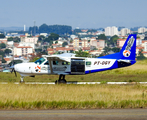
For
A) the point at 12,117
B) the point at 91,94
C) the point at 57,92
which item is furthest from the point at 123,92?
the point at 12,117

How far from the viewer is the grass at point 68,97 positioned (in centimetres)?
1362

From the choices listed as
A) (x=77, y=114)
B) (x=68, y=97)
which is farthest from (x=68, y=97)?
(x=77, y=114)

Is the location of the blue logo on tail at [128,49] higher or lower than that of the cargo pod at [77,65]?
higher

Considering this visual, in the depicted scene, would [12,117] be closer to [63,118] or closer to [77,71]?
[63,118]

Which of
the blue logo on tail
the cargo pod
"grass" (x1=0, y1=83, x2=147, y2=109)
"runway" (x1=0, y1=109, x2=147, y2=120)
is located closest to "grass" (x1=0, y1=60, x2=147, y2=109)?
"grass" (x1=0, y1=83, x2=147, y2=109)

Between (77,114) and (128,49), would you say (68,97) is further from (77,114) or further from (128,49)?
(128,49)

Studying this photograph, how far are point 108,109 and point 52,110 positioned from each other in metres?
2.30

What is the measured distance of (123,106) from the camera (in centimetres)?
1363

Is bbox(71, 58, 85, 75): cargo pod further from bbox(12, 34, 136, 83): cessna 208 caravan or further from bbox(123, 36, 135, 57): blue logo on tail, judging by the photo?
bbox(123, 36, 135, 57): blue logo on tail

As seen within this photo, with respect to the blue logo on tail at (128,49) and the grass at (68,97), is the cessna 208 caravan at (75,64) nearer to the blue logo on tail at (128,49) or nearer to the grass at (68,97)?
the blue logo on tail at (128,49)

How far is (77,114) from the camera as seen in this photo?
12.4m

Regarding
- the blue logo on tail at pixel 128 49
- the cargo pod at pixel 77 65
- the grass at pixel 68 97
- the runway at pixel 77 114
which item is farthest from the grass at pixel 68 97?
the blue logo on tail at pixel 128 49

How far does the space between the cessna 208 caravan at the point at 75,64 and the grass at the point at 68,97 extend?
1.70 m

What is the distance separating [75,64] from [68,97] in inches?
215
